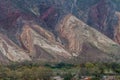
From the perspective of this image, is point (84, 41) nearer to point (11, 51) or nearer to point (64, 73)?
point (11, 51)

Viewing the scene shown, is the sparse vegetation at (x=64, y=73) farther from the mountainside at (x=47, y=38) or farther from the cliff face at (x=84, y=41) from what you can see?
the cliff face at (x=84, y=41)

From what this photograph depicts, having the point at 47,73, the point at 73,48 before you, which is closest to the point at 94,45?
the point at 73,48

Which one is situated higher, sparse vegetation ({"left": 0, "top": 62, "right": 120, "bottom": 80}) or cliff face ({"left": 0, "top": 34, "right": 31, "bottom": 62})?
cliff face ({"left": 0, "top": 34, "right": 31, "bottom": 62})

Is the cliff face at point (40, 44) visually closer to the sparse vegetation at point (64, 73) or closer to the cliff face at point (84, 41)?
the cliff face at point (84, 41)

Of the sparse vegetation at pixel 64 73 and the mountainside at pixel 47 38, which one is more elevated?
the mountainside at pixel 47 38

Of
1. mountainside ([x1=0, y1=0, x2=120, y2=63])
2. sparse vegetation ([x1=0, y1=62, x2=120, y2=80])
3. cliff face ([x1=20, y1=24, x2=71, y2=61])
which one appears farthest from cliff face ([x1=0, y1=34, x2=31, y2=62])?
sparse vegetation ([x1=0, y1=62, x2=120, y2=80])

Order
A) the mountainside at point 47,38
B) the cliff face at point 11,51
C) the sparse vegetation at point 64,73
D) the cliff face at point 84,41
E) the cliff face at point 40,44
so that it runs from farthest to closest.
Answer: the cliff face at point 84,41
the cliff face at point 40,44
the mountainside at point 47,38
the cliff face at point 11,51
the sparse vegetation at point 64,73

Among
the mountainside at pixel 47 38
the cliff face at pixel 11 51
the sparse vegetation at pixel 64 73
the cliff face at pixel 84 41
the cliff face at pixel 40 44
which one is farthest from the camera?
the cliff face at pixel 84 41

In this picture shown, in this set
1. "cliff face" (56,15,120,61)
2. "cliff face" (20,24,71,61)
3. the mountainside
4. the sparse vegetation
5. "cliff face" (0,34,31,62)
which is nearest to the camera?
the sparse vegetation

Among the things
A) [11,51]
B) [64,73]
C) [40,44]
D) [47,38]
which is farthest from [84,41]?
[64,73]

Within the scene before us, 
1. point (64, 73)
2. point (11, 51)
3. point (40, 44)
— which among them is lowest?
point (64, 73)

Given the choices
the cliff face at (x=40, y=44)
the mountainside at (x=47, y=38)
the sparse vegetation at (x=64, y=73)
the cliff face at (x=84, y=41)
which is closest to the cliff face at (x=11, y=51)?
the mountainside at (x=47, y=38)

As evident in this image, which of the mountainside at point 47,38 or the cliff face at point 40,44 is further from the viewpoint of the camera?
the cliff face at point 40,44

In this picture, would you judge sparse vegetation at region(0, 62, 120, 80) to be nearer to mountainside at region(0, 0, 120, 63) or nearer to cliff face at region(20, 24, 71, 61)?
mountainside at region(0, 0, 120, 63)
